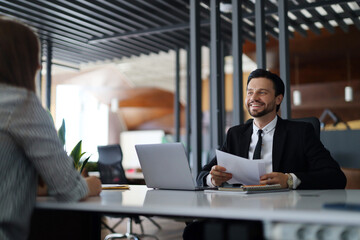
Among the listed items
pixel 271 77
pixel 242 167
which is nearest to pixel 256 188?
pixel 242 167

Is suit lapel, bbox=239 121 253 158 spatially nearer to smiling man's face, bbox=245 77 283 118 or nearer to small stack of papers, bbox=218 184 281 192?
smiling man's face, bbox=245 77 283 118

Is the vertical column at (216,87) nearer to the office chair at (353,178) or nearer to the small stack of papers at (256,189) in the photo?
the office chair at (353,178)

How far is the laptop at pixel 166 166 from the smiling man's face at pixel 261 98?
0.72 meters

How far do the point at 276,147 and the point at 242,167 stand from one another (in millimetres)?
556

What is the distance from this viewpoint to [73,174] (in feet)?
5.30

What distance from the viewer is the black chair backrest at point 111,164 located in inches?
213

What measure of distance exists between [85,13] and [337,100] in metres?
6.48

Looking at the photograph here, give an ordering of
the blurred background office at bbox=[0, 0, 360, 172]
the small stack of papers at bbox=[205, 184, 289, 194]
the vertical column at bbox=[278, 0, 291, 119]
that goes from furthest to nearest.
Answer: the blurred background office at bbox=[0, 0, 360, 172] → the vertical column at bbox=[278, 0, 291, 119] → the small stack of papers at bbox=[205, 184, 289, 194]

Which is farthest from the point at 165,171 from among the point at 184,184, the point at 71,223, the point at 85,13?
the point at 85,13

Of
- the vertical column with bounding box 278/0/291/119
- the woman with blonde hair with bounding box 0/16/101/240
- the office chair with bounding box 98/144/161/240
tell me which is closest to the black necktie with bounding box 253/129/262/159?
the woman with blonde hair with bounding box 0/16/101/240

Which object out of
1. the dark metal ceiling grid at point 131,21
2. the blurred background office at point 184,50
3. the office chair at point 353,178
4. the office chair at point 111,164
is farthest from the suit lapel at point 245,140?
the dark metal ceiling grid at point 131,21

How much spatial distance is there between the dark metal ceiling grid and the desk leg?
4.84 metres

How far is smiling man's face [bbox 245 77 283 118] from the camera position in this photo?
280cm

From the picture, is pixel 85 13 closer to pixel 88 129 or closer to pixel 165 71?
pixel 165 71
